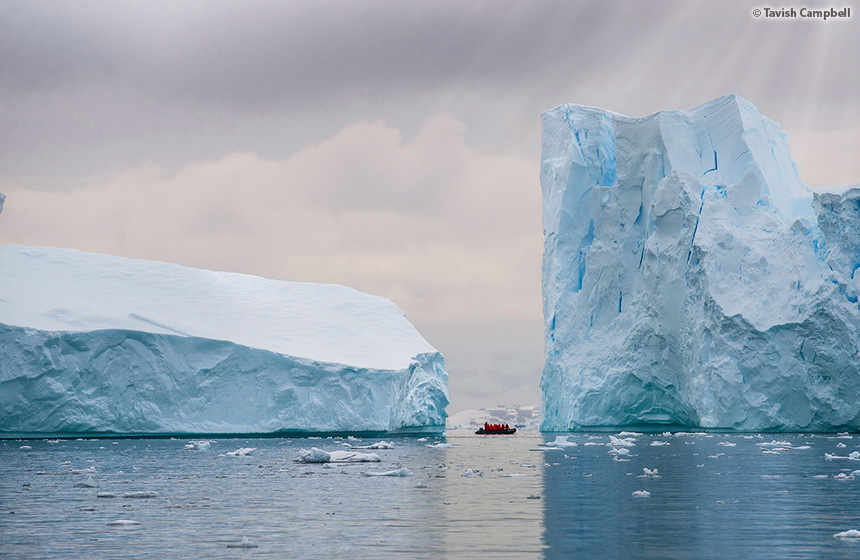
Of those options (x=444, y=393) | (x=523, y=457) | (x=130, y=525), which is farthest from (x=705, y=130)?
(x=130, y=525)

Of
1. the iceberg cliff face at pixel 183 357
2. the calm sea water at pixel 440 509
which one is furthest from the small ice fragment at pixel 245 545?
the iceberg cliff face at pixel 183 357

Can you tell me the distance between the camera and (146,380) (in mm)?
27547

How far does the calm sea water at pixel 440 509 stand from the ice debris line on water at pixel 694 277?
1073 centimetres

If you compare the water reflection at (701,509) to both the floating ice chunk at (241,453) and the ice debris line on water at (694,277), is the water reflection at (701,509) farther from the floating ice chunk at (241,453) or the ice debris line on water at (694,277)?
the ice debris line on water at (694,277)

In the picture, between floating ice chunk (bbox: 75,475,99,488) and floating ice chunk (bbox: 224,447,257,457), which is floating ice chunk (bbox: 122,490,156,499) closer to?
floating ice chunk (bbox: 75,475,99,488)

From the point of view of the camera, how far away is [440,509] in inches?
365

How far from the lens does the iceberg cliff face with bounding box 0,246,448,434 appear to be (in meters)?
25.7

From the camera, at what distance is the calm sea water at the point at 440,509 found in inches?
264

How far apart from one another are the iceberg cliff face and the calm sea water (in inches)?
355

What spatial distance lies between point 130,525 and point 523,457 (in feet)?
40.4

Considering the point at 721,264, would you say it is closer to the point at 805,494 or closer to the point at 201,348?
the point at 201,348

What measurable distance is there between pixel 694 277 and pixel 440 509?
2156 centimetres

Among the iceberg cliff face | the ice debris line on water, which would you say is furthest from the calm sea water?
the ice debris line on water

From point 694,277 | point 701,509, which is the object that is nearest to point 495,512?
point 701,509
